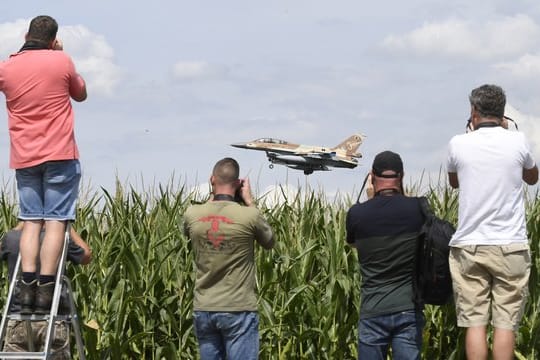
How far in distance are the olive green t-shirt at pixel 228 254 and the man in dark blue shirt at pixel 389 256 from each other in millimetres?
645

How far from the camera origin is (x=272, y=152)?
255ft

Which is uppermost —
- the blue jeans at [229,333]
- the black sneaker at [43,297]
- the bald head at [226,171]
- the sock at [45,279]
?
the bald head at [226,171]

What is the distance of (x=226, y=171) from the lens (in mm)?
6938

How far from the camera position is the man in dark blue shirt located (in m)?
6.73

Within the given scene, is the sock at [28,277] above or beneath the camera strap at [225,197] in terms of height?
beneath

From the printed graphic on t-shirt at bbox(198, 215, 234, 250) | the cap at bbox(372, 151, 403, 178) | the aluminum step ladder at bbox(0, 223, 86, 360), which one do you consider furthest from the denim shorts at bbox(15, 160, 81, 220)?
the cap at bbox(372, 151, 403, 178)

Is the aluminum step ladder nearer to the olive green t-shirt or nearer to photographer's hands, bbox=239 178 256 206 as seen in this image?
the olive green t-shirt

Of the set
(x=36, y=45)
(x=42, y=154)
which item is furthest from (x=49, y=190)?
(x=36, y=45)

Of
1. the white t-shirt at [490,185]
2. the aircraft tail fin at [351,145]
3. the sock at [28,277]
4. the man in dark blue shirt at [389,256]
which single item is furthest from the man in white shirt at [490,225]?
the aircraft tail fin at [351,145]

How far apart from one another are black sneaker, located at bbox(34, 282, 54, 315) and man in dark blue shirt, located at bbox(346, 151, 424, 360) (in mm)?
2015

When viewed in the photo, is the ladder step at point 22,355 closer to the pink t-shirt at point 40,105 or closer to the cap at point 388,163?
the pink t-shirt at point 40,105

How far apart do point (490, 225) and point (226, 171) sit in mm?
1695

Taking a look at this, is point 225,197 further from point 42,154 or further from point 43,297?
point 43,297

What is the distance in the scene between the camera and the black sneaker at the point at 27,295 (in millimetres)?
7121
